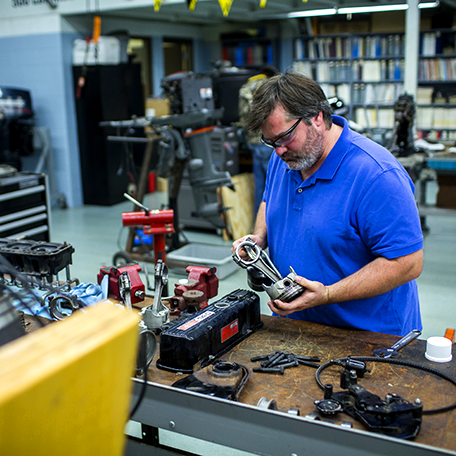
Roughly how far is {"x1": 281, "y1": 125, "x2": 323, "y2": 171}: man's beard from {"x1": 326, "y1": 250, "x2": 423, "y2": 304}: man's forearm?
0.33 m

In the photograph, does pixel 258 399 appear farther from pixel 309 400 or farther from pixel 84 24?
pixel 84 24

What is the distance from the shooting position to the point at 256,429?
3.34 ft

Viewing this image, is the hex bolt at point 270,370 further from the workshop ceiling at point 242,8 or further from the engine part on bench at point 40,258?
the workshop ceiling at point 242,8

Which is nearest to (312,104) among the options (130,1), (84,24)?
(130,1)

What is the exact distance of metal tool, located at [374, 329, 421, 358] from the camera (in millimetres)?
1281

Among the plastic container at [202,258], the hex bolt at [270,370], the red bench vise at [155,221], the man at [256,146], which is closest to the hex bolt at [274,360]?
the hex bolt at [270,370]

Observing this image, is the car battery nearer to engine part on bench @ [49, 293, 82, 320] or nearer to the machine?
engine part on bench @ [49, 293, 82, 320]

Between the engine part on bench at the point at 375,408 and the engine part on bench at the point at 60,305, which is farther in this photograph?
the engine part on bench at the point at 60,305

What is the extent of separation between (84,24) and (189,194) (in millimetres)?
2632

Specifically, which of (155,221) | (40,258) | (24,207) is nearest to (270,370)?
(40,258)

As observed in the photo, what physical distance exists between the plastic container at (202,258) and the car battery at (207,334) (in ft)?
6.95

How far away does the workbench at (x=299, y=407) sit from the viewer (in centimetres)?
95

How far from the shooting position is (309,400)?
1.10 m

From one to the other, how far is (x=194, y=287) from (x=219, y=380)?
1.76 ft
